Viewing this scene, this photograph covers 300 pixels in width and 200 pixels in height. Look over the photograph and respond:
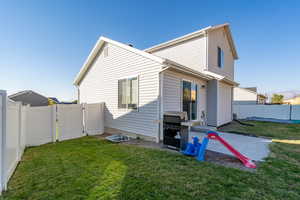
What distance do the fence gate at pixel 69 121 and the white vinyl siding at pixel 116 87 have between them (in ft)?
4.92

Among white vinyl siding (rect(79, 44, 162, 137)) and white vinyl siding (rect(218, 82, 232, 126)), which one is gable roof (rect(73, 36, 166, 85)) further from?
white vinyl siding (rect(218, 82, 232, 126))

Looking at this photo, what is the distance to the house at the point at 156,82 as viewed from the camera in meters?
5.54

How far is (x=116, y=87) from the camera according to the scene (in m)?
7.11

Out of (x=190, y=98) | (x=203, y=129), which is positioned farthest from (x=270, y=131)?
(x=190, y=98)

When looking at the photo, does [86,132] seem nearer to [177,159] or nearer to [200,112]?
[177,159]

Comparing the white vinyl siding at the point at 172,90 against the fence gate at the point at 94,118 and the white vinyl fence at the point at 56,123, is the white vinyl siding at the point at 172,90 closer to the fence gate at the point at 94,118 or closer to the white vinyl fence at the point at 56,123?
the fence gate at the point at 94,118

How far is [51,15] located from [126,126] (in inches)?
316

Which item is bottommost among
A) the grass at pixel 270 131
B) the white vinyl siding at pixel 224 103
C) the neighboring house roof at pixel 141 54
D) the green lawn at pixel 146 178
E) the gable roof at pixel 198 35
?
the grass at pixel 270 131

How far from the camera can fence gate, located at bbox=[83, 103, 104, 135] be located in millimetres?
6986

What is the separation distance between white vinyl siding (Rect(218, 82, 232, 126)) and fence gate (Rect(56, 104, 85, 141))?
8.29 m

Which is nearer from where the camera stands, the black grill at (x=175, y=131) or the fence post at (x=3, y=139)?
the fence post at (x=3, y=139)

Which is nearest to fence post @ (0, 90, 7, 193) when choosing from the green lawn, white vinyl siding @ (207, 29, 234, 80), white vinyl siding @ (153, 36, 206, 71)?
the green lawn

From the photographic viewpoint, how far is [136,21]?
10.5 meters

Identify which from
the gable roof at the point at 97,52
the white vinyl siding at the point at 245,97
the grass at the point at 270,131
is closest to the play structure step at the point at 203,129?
the grass at the point at 270,131
